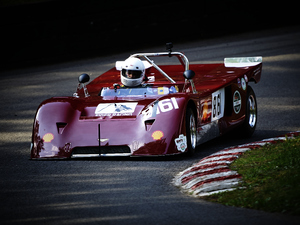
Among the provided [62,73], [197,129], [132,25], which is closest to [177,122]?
[197,129]

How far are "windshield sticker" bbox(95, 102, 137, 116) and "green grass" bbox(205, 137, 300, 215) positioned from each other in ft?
5.11

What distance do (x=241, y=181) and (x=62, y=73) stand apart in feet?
35.2

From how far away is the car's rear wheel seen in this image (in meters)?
9.77

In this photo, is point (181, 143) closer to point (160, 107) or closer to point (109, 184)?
point (160, 107)

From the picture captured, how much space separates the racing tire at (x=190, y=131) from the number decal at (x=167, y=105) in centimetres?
21

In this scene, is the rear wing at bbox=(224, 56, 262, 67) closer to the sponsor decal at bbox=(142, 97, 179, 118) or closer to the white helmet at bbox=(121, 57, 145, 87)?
the white helmet at bbox=(121, 57, 145, 87)

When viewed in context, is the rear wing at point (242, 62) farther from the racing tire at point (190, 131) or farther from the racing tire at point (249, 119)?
the racing tire at point (190, 131)

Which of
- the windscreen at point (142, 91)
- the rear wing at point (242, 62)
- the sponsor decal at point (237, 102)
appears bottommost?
the sponsor decal at point (237, 102)

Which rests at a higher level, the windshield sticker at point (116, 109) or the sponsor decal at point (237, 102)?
the windshield sticker at point (116, 109)

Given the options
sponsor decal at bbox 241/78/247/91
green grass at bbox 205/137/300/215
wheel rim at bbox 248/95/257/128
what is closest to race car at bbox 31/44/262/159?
sponsor decal at bbox 241/78/247/91

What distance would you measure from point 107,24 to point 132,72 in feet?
32.6

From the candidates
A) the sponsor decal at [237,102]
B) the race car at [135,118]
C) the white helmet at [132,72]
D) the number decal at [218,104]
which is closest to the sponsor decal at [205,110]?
the race car at [135,118]

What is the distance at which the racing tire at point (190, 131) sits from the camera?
321 inches

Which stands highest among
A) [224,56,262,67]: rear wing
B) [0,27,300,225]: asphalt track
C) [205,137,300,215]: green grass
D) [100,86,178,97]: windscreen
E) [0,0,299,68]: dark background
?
[0,0,299,68]: dark background
